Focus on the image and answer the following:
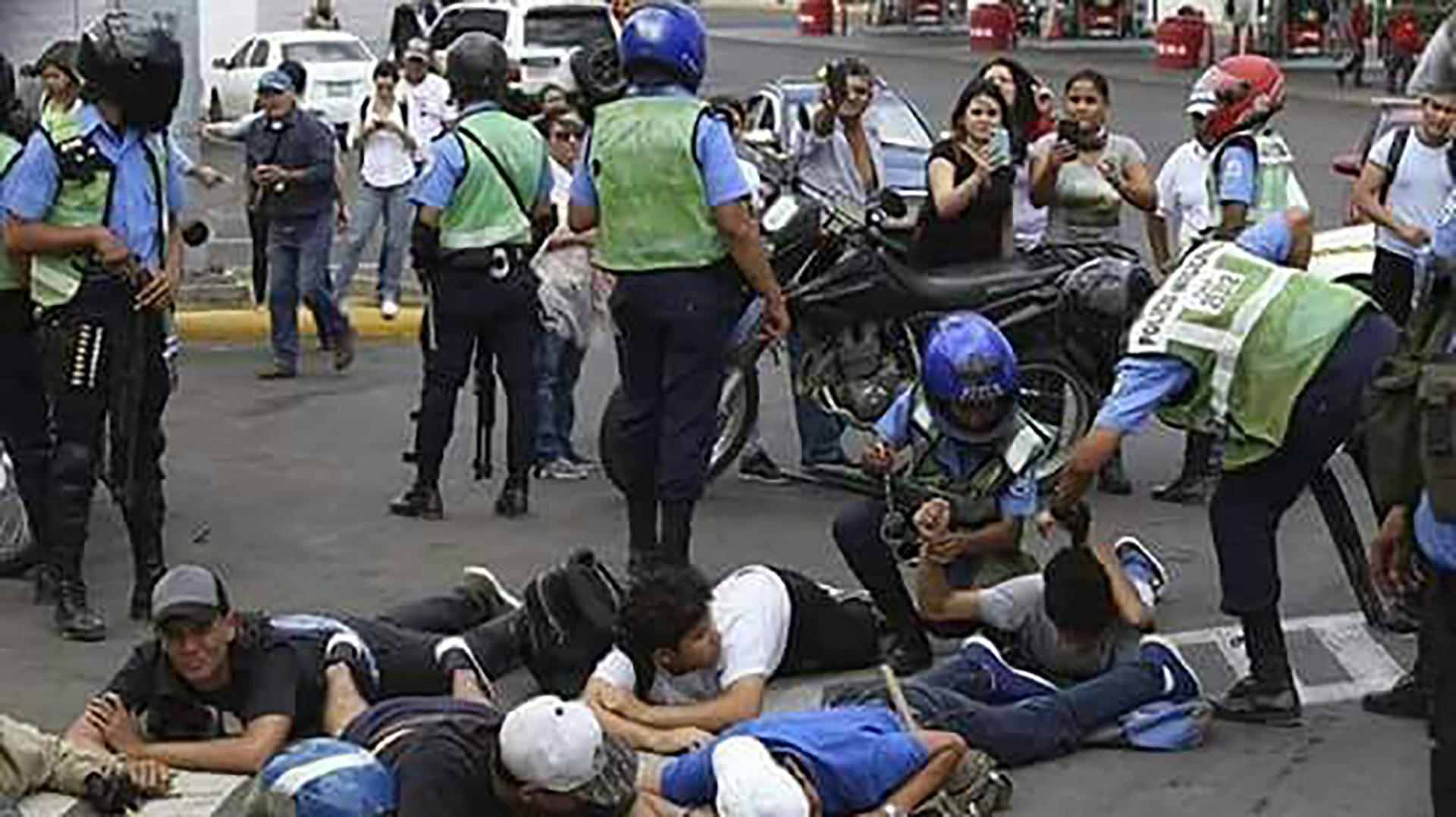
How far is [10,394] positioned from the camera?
9.31 metres

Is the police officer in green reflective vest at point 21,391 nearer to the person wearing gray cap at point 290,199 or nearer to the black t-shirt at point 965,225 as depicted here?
the black t-shirt at point 965,225

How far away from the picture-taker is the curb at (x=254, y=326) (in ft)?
51.9

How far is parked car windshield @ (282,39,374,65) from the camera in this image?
32.6 meters

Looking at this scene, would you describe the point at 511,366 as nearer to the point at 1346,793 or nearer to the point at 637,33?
the point at 637,33

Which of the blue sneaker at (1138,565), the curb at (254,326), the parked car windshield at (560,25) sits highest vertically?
the parked car windshield at (560,25)

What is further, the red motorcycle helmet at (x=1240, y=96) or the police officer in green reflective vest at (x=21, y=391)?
the red motorcycle helmet at (x=1240, y=96)

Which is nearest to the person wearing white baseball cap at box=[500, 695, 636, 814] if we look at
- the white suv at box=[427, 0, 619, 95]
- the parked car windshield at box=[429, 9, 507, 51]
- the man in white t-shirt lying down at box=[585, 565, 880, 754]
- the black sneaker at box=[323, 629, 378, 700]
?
the man in white t-shirt lying down at box=[585, 565, 880, 754]

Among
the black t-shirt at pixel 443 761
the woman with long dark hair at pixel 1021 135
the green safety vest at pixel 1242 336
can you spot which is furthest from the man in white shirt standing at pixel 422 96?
the black t-shirt at pixel 443 761

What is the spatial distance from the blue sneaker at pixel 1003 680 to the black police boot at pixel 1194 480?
11.1 ft

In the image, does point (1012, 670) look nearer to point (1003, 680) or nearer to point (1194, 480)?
point (1003, 680)

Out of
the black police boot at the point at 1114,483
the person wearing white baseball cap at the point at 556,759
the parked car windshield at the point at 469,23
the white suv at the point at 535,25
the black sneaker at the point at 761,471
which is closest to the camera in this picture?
→ the person wearing white baseball cap at the point at 556,759

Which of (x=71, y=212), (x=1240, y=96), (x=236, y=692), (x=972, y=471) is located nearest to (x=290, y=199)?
(x=71, y=212)

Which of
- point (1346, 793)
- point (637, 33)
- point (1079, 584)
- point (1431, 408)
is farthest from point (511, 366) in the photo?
point (1431, 408)

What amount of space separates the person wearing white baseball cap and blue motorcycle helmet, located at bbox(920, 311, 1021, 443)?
2.55m
